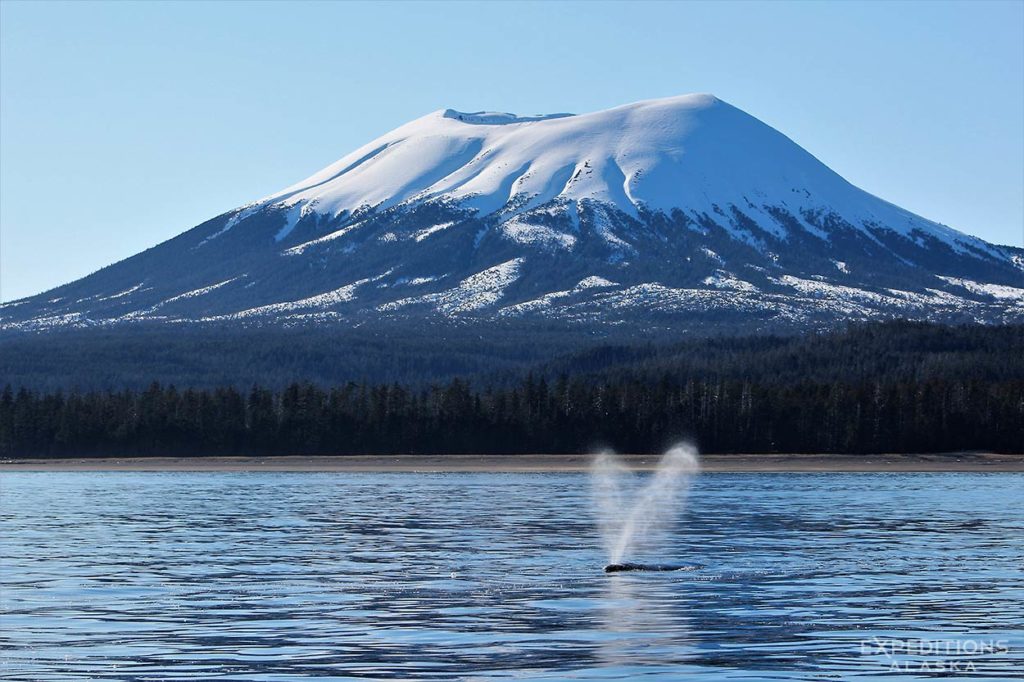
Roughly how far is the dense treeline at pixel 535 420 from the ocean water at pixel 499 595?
238 ft

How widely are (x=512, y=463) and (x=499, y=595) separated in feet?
352

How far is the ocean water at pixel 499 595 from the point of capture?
1270 inches

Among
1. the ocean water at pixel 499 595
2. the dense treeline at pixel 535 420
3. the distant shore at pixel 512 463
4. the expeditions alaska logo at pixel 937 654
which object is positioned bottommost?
the expeditions alaska logo at pixel 937 654

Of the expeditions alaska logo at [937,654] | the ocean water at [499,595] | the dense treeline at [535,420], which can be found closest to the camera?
the expeditions alaska logo at [937,654]

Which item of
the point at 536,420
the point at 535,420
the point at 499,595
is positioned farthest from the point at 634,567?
the point at 536,420

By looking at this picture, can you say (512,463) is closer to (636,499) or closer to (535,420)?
(535,420)

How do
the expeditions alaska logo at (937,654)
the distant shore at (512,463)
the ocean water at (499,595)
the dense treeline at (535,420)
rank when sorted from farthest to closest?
the dense treeline at (535,420)
the distant shore at (512,463)
the ocean water at (499,595)
the expeditions alaska logo at (937,654)

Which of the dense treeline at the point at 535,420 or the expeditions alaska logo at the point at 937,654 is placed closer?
the expeditions alaska logo at the point at 937,654

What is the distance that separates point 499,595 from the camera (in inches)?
1711

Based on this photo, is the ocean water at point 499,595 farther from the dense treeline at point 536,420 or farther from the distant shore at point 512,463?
the dense treeline at point 536,420

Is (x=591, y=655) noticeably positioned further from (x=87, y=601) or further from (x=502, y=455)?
(x=502, y=455)

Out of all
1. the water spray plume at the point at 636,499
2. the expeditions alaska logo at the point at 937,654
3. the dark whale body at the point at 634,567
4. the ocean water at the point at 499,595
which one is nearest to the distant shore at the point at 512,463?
the water spray plume at the point at 636,499

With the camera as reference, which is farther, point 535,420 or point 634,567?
point 535,420

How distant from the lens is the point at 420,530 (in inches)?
2623
